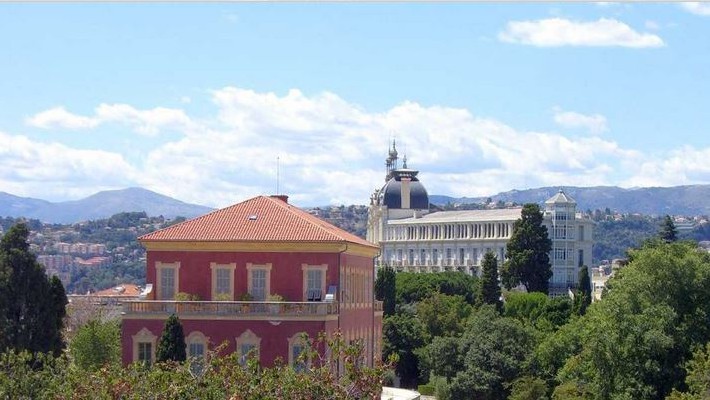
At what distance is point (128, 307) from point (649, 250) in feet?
60.3

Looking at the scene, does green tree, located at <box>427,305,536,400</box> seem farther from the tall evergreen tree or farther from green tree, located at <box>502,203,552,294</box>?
green tree, located at <box>502,203,552,294</box>

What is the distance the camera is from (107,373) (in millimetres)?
37031

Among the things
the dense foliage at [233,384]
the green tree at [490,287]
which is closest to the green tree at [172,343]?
the dense foliage at [233,384]

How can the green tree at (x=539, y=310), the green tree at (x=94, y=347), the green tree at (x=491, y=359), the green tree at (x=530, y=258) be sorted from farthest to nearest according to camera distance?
1. the green tree at (x=530, y=258)
2. the green tree at (x=539, y=310)
3. the green tree at (x=491, y=359)
4. the green tree at (x=94, y=347)

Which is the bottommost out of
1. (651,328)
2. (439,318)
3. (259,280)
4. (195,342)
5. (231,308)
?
(439,318)

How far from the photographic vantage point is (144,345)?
2196 inches

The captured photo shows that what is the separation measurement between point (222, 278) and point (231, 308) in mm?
2846

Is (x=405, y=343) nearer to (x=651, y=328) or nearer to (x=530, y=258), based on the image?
(x=651, y=328)

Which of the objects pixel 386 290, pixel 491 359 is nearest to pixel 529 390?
pixel 491 359

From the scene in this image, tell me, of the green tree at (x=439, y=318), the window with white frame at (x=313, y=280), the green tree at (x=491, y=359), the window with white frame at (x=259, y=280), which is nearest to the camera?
the window with white frame at (x=313, y=280)

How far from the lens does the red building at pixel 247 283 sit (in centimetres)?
5509

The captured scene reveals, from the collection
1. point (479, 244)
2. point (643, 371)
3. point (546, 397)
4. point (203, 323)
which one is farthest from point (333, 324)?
point (479, 244)

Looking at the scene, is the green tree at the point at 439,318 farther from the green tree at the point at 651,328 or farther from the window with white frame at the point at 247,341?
the window with white frame at the point at 247,341

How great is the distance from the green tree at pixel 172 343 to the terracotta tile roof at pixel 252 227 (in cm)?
540
